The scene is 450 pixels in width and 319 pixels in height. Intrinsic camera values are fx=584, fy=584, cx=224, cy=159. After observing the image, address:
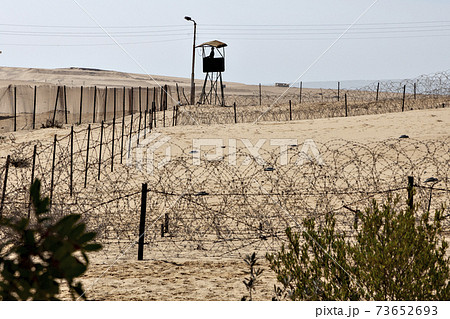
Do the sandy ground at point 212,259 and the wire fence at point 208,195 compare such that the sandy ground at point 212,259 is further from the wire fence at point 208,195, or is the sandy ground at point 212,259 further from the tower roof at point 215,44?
the tower roof at point 215,44

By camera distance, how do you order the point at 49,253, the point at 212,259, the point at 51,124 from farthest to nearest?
1. the point at 51,124
2. the point at 212,259
3. the point at 49,253

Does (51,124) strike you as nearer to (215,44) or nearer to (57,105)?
(57,105)

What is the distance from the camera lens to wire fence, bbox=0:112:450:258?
342 inches

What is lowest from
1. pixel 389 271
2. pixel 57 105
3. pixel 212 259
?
pixel 212 259

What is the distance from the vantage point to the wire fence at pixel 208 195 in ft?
28.5

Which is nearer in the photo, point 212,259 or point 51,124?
point 212,259

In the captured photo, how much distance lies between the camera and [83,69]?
107m

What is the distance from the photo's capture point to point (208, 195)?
35.2 ft

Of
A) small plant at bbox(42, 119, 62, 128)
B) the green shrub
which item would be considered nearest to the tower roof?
small plant at bbox(42, 119, 62, 128)

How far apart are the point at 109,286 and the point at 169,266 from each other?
1057 mm

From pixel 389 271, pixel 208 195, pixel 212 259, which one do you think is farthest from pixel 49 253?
pixel 208 195

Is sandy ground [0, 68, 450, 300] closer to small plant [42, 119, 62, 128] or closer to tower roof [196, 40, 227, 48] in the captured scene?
small plant [42, 119, 62, 128]

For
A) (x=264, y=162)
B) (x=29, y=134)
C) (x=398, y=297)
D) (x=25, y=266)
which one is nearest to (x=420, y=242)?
(x=398, y=297)

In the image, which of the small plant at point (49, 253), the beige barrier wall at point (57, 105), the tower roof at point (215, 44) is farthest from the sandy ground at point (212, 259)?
the tower roof at point (215, 44)
